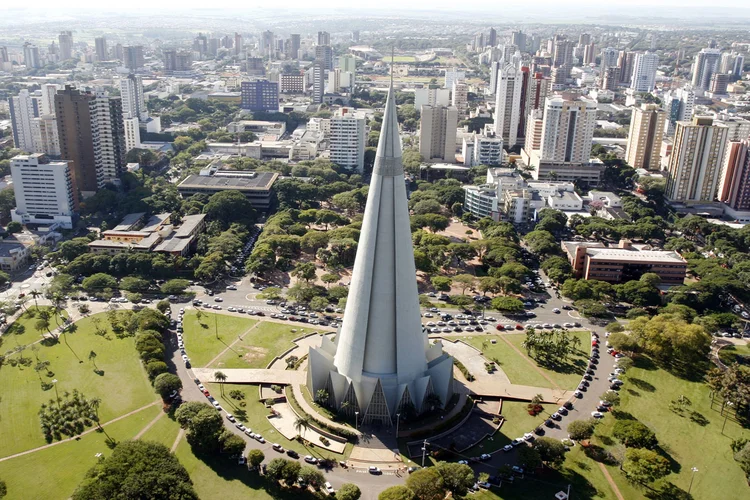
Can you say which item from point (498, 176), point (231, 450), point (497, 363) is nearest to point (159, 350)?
point (231, 450)

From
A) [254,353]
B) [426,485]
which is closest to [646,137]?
[254,353]

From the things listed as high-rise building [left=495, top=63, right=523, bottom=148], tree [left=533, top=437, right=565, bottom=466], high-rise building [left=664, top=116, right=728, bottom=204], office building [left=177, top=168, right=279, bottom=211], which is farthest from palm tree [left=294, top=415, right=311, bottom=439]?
high-rise building [left=495, top=63, right=523, bottom=148]

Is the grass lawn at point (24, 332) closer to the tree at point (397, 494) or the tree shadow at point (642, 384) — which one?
the tree at point (397, 494)

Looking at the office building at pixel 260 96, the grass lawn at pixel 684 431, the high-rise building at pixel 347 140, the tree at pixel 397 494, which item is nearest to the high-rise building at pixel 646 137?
the high-rise building at pixel 347 140

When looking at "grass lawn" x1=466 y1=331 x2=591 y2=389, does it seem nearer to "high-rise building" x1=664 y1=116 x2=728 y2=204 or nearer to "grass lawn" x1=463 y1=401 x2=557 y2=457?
"grass lawn" x1=463 y1=401 x2=557 y2=457

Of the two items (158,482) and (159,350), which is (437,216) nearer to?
(159,350)

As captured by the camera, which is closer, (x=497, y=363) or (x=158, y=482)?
(x=158, y=482)

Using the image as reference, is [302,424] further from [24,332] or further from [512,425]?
[24,332]
